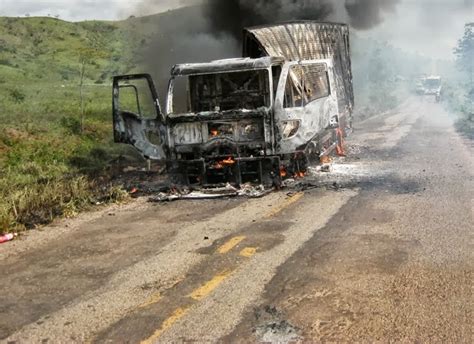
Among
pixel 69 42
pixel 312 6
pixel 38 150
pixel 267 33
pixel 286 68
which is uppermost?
pixel 69 42

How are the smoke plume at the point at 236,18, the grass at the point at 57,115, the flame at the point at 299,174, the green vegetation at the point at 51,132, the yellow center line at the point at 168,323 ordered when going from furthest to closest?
the smoke plume at the point at 236,18 < the flame at the point at 299,174 < the grass at the point at 57,115 < the green vegetation at the point at 51,132 < the yellow center line at the point at 168,323

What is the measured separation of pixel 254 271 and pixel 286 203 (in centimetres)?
329

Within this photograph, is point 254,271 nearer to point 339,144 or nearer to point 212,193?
point 212,193

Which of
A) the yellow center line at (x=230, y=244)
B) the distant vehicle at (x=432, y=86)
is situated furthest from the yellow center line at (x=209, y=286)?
the distant vehicle at (x=432, y=86)

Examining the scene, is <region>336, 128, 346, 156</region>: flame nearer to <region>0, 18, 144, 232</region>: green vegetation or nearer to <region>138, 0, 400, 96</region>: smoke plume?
<region>0, 18, 144, 232</region>: green vegetation

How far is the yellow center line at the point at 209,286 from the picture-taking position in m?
4.66

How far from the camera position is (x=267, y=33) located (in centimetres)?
1357

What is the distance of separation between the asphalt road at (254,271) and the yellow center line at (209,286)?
0.02 m

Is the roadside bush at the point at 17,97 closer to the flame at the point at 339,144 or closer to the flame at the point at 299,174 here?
the flame at the point at 339,144

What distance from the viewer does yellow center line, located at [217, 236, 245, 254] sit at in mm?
5945

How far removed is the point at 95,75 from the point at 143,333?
149ft

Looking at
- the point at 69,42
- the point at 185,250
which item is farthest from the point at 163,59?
the point at 69,42

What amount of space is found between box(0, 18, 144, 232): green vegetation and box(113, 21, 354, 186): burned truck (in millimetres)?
1270

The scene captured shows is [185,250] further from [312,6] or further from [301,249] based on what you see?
[312,6]
